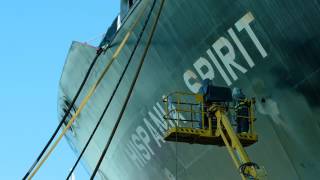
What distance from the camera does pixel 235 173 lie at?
482 inches

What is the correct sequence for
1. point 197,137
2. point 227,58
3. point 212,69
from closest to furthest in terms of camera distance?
point 197,137, point 227,58, point 212,69

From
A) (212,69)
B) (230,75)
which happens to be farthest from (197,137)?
(212,69)

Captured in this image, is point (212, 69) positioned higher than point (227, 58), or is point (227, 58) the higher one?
point (212, 69)

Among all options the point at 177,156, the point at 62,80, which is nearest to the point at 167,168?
the point at 177,156

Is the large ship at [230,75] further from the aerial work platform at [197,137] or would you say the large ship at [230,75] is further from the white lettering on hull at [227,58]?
the aerial work platform at [197,137]

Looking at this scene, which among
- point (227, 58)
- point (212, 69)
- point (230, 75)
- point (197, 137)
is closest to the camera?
point (197, 137)

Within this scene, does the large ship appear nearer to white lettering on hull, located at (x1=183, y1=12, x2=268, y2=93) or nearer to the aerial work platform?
white lettering on hull, located at (x1=183, y1=12, x2=268, y2=93)

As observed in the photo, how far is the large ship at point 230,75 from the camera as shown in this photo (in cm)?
1087

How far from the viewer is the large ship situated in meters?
10.9

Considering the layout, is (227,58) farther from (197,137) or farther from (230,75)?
(197,137)

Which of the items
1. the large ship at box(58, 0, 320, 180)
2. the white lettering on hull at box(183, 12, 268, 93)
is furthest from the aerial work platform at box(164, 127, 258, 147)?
the white lettering on hull at box(183, 12, 268, 93)

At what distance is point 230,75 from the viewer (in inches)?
473

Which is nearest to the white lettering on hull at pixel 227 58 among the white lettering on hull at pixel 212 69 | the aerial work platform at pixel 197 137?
the white lettering on hull at pixel 212 69

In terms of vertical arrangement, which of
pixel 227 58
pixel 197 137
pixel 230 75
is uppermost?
pixel 227 58
